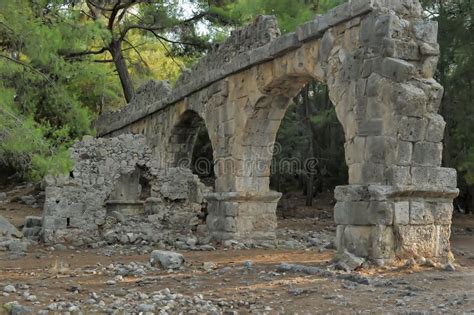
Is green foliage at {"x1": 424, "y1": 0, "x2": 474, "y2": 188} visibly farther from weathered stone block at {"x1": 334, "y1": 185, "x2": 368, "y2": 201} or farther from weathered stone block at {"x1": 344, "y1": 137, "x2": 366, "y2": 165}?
weathered stone block at {"x1": 334, "y1": 185, "x2": 368, "y2": 201}

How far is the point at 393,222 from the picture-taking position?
25.0 ft

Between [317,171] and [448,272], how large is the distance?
1405 cm

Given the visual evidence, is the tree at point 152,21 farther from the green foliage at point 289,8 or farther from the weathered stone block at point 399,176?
the weathered stone block at point 399,176

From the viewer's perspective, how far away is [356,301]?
232 inches

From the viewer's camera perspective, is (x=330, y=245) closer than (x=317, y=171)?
Yes

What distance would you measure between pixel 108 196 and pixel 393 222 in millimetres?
6875

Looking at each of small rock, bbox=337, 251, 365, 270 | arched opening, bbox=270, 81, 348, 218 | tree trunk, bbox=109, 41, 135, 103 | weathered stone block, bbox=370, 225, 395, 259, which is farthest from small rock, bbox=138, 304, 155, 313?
tree trunk, bbox=109, 41, 135, 103

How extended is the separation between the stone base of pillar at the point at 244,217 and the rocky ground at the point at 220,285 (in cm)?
138

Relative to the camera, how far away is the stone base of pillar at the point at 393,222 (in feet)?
25.1

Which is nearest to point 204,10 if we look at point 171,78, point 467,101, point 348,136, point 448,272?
point 171,78

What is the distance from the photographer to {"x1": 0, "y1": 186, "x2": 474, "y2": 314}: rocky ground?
5.70 m

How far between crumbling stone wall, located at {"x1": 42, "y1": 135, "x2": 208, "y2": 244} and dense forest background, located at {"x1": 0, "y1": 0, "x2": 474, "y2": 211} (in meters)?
0.85

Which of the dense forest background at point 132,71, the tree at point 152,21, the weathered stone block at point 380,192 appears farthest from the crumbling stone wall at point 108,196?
the tree at point 152,21

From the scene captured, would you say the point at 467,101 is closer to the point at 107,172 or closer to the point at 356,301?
the point at 107,172
